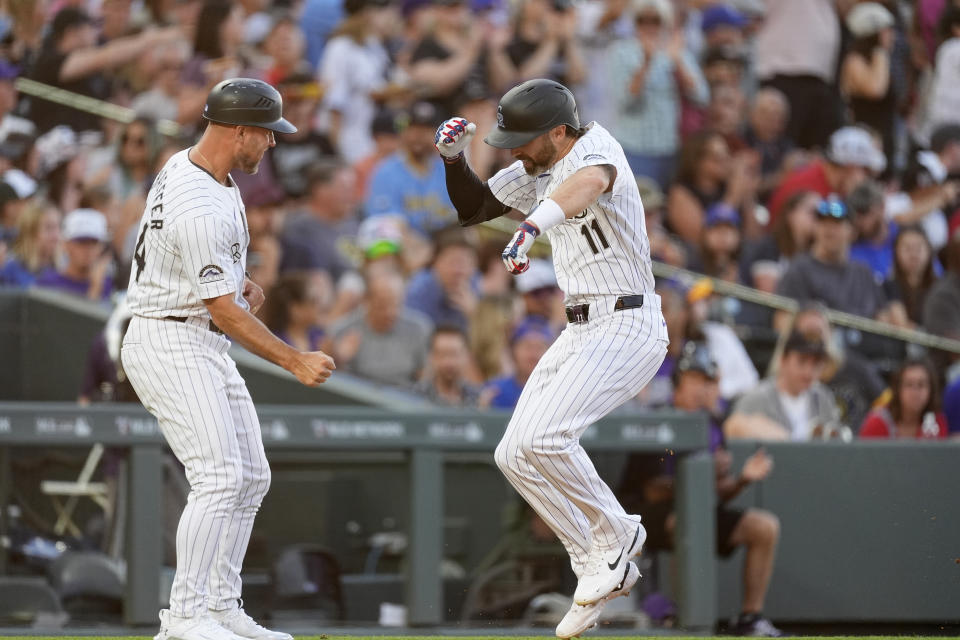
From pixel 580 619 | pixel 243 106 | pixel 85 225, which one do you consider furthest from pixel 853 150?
pixel 243 106

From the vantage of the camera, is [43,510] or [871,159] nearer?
[43,510]

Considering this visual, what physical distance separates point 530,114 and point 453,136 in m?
0.32

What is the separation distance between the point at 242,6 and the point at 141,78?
1.04 metres

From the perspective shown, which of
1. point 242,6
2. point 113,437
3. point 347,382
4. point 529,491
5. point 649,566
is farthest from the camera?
point 242,6

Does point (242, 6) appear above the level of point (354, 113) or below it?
above

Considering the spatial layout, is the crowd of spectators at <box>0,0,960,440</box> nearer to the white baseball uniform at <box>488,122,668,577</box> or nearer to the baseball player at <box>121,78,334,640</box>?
the white baseball uniform at <box>488,122,668,577</box>

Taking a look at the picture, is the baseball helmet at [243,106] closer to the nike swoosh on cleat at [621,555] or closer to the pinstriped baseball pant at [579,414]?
the pinstriped baseball pant at [579,414]

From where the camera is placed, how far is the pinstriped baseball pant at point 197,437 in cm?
500

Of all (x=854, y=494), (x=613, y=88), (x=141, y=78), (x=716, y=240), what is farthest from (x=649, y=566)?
(x=141, y=78)

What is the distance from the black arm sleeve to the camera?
550 cm

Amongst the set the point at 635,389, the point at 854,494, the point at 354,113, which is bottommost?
the point at 854,494

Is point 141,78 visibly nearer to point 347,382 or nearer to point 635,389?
point 347,382

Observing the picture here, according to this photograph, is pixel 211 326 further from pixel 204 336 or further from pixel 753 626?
pixel 753 626

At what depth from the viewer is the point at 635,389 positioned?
5.28 metres
